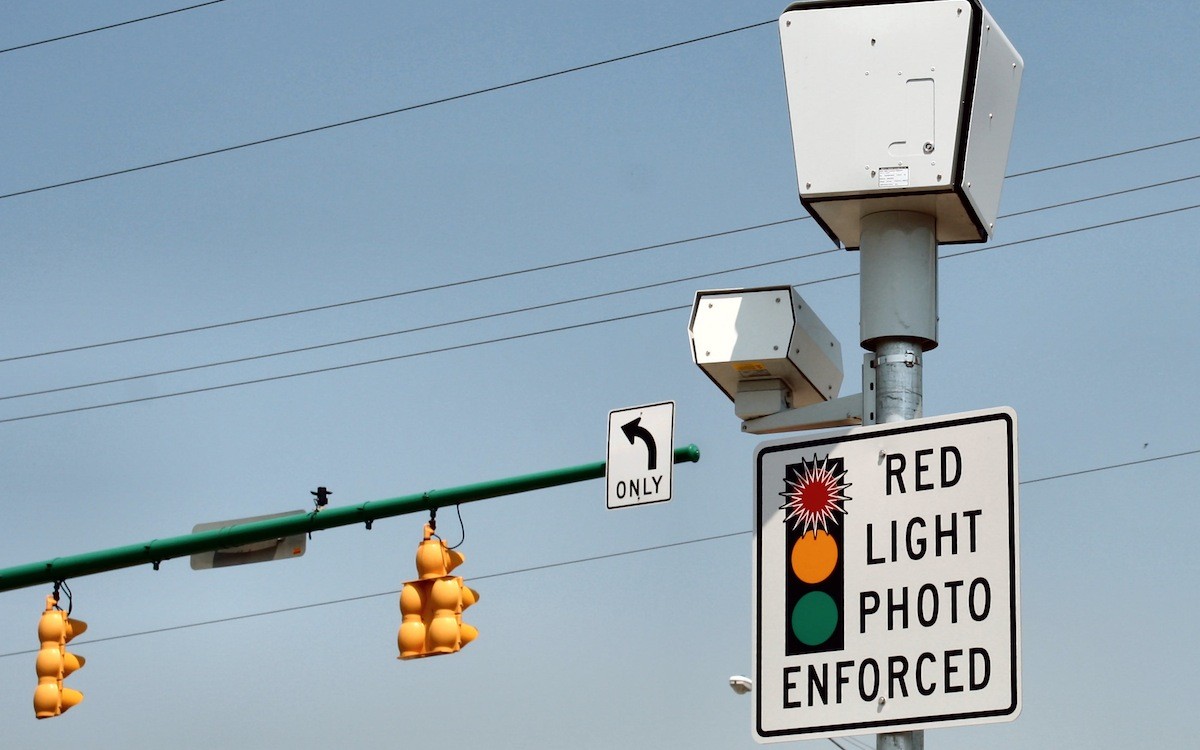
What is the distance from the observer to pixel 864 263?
5.08 meters

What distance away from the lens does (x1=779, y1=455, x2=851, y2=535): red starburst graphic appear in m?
4.79

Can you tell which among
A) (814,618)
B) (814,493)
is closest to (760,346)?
(814,493)

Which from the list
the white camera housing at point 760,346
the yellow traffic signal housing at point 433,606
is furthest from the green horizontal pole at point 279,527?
the white camera housing at point 760,346

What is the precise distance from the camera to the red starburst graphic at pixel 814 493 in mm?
4793

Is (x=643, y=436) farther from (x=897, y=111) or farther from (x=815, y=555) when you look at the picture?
(x=815, y=555)

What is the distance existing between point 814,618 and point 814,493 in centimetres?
35

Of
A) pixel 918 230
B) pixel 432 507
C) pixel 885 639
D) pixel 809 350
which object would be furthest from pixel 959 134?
pixel 432 507

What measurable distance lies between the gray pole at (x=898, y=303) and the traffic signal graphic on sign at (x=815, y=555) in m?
0.26

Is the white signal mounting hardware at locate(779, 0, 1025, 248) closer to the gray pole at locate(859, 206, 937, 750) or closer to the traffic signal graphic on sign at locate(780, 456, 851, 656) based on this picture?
the gray pole at locate(859, 206, 937, 750)

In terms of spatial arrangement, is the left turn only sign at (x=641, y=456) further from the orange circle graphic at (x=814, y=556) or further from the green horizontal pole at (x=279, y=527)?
the orange circle graphic at (x=814, y=556)

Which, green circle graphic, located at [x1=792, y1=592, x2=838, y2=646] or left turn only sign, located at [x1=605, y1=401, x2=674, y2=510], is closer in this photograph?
green circle graphic, located at [x1=792, y1=592, x2=838, y2=646]

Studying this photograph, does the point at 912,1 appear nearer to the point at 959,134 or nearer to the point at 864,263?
the point at 959,134

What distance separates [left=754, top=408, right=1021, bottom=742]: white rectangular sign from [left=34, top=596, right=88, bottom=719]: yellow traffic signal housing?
1148 cm

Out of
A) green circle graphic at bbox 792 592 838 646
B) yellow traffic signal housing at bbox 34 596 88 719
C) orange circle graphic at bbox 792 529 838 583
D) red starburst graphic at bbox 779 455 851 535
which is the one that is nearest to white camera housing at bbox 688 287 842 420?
red starburst graphic at bbox 779 455 851 535
